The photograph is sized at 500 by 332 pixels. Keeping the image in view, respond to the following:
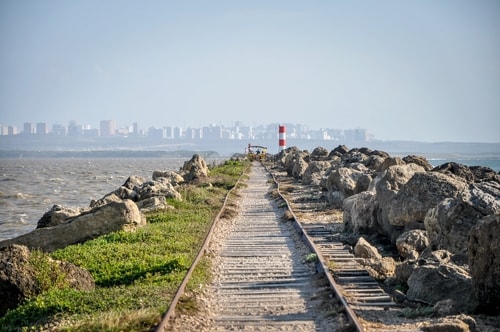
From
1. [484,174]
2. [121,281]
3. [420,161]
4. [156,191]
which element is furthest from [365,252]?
[156,191]

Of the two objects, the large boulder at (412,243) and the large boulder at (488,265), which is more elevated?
the large boulder at (488,265)

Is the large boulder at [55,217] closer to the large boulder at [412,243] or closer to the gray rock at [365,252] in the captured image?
the gray rock at [365,252]

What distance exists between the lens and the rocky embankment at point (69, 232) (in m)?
11.2

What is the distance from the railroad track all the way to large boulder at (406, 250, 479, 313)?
1.63 ft

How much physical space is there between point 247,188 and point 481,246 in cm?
2763

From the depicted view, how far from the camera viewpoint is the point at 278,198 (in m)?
28.7

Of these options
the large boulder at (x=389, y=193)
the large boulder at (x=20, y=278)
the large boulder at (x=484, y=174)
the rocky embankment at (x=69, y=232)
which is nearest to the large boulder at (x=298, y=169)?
the rocky embankment at (x=69, y=232)

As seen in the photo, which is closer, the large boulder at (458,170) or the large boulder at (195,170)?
the large boulder at (458,170)

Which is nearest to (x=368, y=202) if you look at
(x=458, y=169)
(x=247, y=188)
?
(x=458, y=169)

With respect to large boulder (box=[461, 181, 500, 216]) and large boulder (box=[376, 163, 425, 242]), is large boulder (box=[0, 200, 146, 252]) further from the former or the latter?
large boulder (box=[461, 181, 500, 216])

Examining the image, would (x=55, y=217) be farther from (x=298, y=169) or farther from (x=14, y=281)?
(x=298, y=169)

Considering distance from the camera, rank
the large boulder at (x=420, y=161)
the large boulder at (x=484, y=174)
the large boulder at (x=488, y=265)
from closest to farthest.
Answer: the large boulder at (x=488, y=265) → the large boulder at (x=484, y=174) → the large boulder at (x=420, y=161)

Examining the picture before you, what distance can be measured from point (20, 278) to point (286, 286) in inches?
179

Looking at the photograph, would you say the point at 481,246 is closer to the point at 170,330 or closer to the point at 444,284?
the point at 444,284
